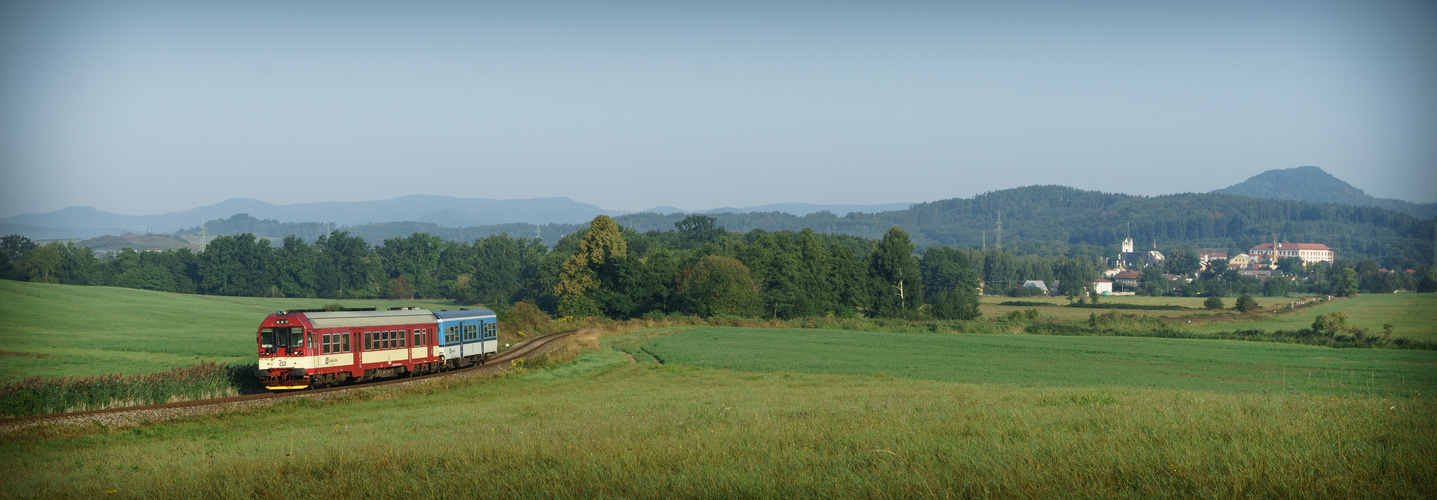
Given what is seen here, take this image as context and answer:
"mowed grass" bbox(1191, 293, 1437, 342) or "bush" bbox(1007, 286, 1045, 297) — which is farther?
"bush" bbox(1007, 286, 1045, 297)

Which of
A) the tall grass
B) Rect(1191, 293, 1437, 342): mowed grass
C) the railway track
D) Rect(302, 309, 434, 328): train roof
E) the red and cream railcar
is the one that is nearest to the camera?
the railway track

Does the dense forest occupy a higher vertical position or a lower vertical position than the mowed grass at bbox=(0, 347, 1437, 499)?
lower

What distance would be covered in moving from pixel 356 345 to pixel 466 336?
8.03 m

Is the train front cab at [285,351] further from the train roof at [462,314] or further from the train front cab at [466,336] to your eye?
the train roof at [462,314]

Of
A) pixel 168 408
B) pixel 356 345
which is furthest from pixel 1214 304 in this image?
pixel 168 408

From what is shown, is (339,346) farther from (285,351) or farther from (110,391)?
(110,391)

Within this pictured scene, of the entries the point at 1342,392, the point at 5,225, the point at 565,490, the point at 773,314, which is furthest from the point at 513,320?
the point at 565,490

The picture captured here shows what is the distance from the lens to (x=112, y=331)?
5331cm

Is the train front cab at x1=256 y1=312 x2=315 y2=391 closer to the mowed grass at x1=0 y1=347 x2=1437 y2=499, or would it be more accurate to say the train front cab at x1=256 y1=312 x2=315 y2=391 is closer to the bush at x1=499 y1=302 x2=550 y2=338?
the mowed grass at x1=0 y1=347 x2=1437 y2=499

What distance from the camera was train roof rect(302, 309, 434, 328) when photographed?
93.5ft

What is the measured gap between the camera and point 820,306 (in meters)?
90.6

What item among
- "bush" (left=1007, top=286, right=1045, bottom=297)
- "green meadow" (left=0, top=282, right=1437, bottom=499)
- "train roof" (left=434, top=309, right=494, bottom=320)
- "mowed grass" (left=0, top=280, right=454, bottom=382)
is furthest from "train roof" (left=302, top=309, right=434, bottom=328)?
"bush" (left=1007, top=286, right=1045, bottom=297)

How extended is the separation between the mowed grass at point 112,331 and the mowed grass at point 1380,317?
50890mm

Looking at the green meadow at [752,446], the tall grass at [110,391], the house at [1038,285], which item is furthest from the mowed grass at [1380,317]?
the house at [1038,285]
